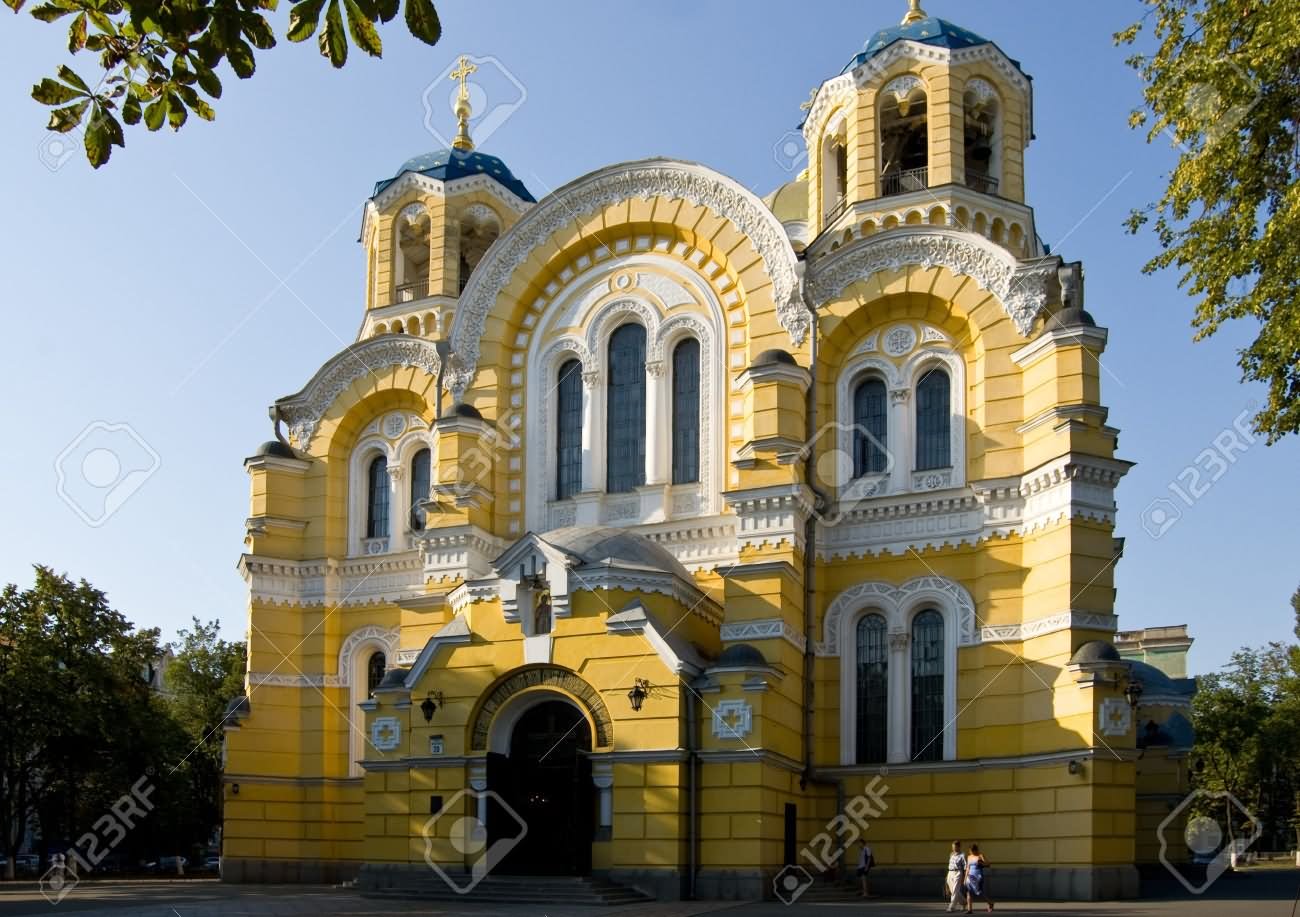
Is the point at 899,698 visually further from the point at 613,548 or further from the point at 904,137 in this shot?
the point at 904,137

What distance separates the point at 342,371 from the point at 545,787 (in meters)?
12.1

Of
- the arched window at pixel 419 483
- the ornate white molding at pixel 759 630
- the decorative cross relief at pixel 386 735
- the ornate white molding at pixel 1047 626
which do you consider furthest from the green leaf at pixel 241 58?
the arched window at pixel 419 483

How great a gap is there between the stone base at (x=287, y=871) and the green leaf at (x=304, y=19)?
25531 millimetres

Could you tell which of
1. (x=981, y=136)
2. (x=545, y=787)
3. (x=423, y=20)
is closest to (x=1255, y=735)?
(x=981, y=136)

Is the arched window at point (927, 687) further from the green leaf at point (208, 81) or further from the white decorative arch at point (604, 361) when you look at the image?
the green leaf at point (208, 81)

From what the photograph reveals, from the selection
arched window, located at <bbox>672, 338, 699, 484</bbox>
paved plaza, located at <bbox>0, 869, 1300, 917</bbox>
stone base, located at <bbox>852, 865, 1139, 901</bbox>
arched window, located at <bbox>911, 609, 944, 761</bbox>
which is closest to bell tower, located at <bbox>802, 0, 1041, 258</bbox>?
arched window, located at <bbox>672, 338, 699, 484</bbox>

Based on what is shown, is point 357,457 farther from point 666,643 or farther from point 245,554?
point 666,643

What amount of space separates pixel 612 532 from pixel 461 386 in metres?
6.30

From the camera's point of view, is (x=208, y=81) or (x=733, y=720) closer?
(x=208, y=81)

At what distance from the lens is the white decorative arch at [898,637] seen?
25609mm

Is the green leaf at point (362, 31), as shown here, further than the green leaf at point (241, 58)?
No

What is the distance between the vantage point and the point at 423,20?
7555 mm

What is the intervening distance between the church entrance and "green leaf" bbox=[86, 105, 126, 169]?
17702 mm

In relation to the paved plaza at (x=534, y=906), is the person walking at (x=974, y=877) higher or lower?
higher
